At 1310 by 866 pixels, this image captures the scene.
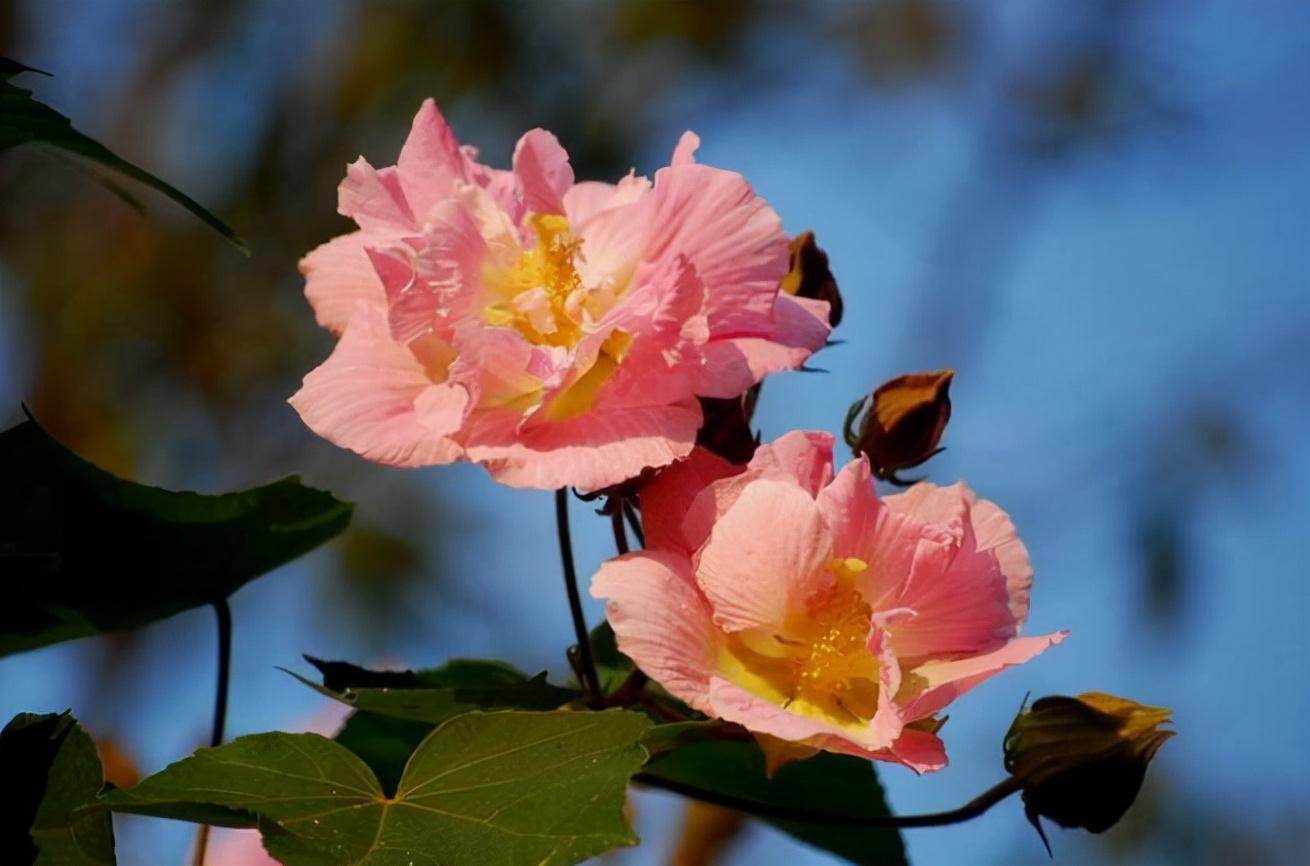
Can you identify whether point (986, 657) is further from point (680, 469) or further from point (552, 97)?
point (552, 97)

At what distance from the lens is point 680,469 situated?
0.50 metres

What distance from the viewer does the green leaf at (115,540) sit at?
1.84 ft

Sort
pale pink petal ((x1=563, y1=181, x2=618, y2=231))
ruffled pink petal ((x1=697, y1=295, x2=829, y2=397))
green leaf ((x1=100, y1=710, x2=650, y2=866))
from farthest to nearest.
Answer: pale pink petal ((x1=563, y1=181, x2=618, y2=231)) → ruffled pink petal ((x1=697, y1=295, x2=829, y2=397)) → green leaf ((x1=100, y1=710, x2=650, y2=866))

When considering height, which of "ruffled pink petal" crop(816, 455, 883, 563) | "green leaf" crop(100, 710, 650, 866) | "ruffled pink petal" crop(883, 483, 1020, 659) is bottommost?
"green leaf" crop(100, 710, 650, 866)

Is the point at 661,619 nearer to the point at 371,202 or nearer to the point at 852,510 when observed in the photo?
the point at 852,510

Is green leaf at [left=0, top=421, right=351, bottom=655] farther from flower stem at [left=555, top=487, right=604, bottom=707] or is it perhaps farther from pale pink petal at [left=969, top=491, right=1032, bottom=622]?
pale pink petal at [left=969, top=491, right=1032, bottom=622]

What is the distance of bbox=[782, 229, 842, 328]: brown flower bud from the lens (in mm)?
595

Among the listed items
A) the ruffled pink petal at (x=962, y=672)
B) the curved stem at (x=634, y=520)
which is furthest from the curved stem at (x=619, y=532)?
the ruffled pink petal at (x=962, y=672)

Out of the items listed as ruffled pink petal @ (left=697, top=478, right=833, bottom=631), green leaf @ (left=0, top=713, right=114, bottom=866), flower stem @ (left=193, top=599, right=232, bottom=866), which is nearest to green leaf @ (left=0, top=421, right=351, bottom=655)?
flower stem @ (left=193, top=599, right=232, bottom=866)

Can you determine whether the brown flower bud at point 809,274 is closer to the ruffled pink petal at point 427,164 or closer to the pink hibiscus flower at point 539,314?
the pink hibiscus flower at point 539,314

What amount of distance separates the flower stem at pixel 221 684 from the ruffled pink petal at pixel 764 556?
26 centimetres

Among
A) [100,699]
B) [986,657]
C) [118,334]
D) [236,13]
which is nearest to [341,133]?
[236,13]

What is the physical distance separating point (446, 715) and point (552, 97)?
2.65 meters

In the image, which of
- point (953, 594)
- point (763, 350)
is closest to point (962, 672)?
point (953, 594)
